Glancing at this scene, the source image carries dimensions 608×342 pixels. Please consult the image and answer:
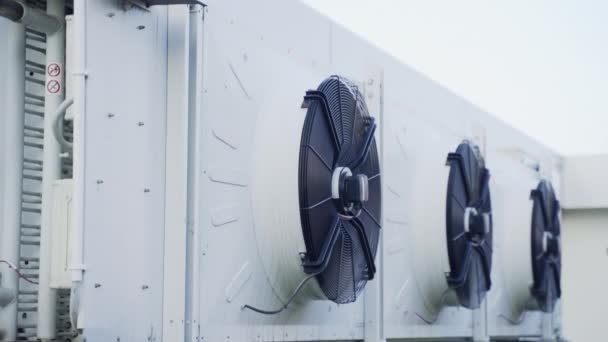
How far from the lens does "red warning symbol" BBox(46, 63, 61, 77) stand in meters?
3.40

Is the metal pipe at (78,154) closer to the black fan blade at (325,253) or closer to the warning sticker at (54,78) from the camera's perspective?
the warning sticker at (54,78)

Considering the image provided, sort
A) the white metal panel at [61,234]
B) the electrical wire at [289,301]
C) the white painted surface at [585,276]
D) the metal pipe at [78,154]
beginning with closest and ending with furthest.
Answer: the metal pipe at [78,154] → the white metal panel at [61,234] → the electrical wire at [289,301] → the white painted surface at [585,276]

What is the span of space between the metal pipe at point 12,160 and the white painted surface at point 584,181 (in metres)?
7.32

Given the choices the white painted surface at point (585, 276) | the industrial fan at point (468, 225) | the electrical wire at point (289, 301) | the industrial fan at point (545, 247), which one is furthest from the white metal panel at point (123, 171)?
the white painted surface at point (585, 276)

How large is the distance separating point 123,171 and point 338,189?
113cm

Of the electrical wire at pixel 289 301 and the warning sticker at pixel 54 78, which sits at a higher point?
the warning sticker at pixel 54 78

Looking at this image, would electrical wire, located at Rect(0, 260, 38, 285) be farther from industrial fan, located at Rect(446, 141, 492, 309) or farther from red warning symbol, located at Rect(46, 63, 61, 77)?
industrial fan, located at Rect(446, 141, 492, 309)

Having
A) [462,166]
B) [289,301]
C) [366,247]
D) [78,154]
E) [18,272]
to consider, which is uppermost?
[462,166]

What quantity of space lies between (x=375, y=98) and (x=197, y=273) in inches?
72.6

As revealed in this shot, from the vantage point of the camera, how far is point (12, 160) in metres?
3.34

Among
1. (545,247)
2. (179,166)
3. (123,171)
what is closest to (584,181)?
(545,247)

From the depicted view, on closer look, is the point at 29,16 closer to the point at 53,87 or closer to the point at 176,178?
the point at 53,87

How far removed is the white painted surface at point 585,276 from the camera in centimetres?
952

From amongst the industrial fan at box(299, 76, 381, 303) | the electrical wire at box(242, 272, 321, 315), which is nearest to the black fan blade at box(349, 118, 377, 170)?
the industrial fan at box(299, 76, 381, 303)
